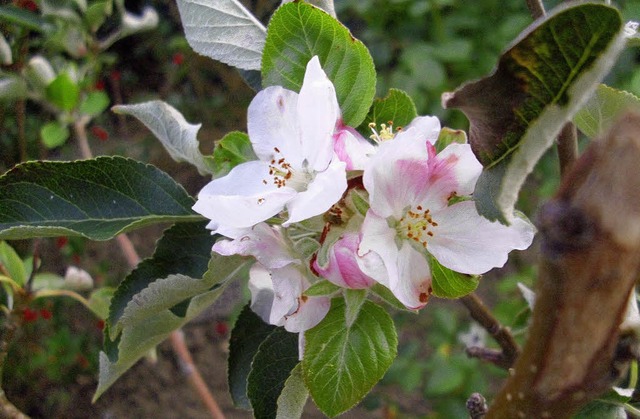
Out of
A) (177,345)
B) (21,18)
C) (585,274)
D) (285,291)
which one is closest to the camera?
(585,274)

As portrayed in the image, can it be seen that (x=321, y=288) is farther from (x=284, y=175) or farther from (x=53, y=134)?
(x=53, y=134)

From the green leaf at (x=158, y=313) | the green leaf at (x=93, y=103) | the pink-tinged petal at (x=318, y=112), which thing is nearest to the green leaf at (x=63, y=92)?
the green leaf at (x=93, y=103)

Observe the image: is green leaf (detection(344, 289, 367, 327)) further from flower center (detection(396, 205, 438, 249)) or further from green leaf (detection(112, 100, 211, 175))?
green leaf (detection(112, 100, 211, 175))

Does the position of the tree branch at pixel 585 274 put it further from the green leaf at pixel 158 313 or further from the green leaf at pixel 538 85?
the green leaf at pixel 158 313

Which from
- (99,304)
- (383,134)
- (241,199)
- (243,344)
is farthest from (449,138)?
(99,304)

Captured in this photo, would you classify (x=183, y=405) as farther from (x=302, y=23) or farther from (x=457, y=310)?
(x=302, y=23)
